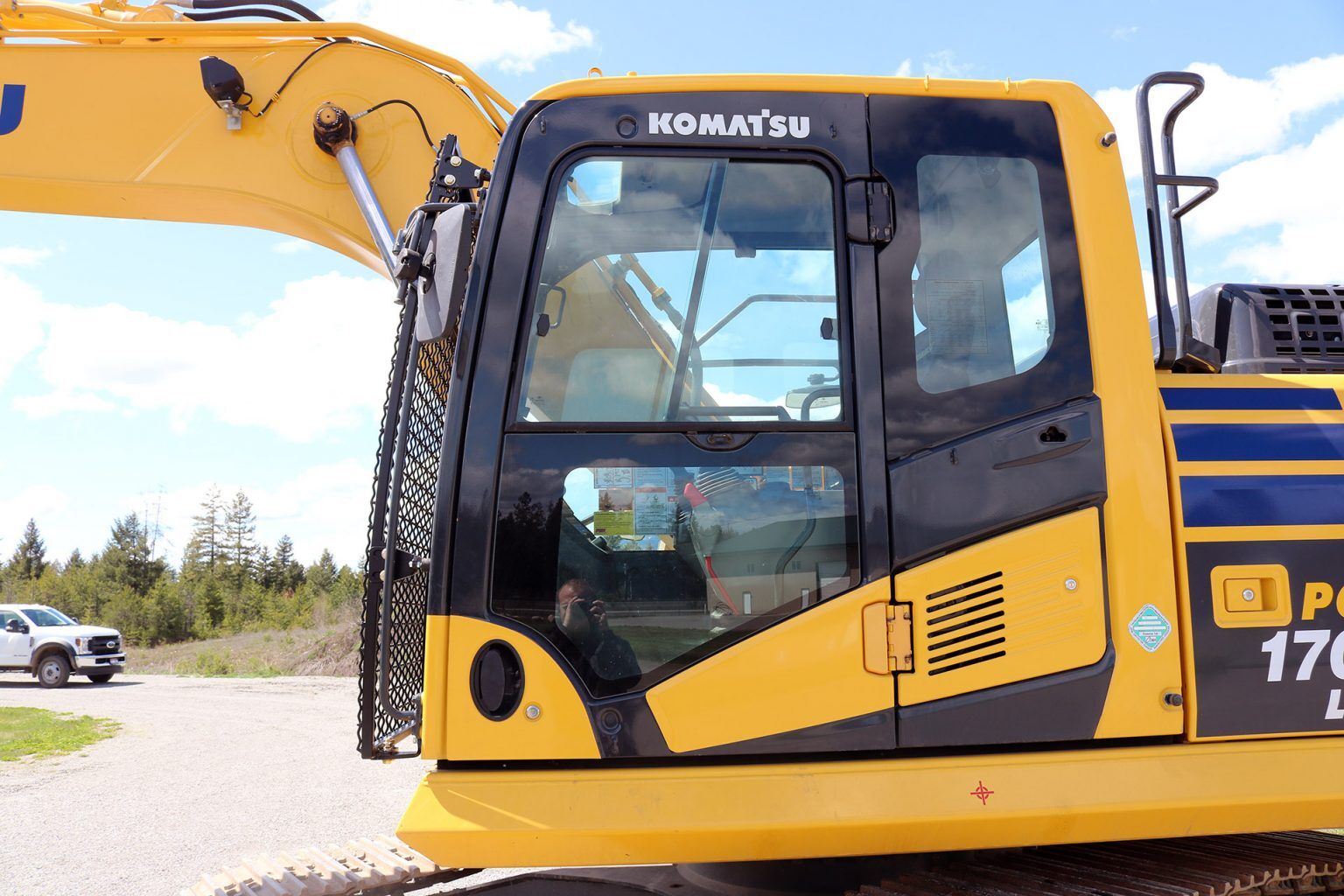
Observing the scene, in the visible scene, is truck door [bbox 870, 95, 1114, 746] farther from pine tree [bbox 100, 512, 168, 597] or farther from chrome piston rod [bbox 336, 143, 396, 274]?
pine tree [bbox 100, 512, 168, 597]

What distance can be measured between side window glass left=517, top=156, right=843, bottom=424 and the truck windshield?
71.4ft

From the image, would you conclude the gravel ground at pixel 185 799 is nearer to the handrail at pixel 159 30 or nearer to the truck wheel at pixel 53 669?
the handrail at pixel 159 30

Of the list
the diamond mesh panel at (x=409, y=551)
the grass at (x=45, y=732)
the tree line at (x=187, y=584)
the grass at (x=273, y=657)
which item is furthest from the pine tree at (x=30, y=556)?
the diamond mesh panel at (x=409, y=551)

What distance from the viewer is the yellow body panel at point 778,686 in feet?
8.02

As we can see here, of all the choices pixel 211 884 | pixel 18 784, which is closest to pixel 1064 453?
pixel 211 884

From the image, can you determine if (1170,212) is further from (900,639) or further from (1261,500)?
(900,639)

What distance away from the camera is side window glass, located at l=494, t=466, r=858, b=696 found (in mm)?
2492

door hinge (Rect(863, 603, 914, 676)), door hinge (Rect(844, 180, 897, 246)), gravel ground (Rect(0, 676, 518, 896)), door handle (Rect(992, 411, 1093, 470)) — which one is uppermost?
door hinge (Rect(844, 180, 897, 246))

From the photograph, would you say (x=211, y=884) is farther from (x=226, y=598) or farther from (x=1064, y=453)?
(x=226, y=598)

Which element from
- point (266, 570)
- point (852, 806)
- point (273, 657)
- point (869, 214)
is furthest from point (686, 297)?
point (266, 570)

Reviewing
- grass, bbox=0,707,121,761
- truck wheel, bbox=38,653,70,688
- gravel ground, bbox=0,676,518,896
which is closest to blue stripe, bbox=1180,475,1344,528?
gravel ground, bbox=0,676,518,896

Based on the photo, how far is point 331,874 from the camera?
9.55 ft

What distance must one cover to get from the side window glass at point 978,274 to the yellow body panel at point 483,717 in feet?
4.11

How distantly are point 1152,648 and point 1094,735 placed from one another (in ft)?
0.91
